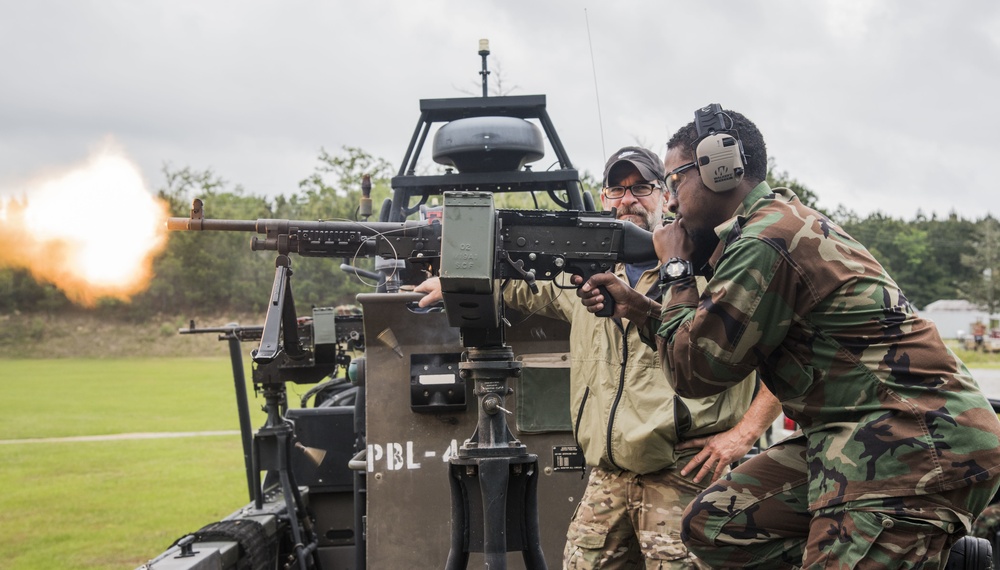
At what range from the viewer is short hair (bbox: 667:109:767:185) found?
331cm

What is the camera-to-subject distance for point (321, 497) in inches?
267

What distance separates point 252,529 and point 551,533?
1687 mm

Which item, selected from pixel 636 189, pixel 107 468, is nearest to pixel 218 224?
pixel 636 189

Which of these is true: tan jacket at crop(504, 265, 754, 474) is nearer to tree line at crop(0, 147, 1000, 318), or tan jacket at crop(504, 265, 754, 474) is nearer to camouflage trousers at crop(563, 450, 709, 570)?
camouflage trousers at crop(563, 450, 709, 570)

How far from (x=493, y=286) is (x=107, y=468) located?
12793 millimetres

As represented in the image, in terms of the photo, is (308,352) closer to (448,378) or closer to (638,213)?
(448,378)

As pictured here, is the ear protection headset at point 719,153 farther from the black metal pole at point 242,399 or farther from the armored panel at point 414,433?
the black metal pole at point 242,399

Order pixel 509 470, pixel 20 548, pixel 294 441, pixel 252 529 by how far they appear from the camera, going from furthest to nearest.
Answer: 1. pixel 20 548
2. pixel 294 441
3. pixel 252 529
4. pixel 509 470

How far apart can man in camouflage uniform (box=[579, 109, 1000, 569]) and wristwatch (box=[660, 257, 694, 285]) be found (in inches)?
3.9

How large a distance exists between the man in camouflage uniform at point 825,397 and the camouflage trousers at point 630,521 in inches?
22.8

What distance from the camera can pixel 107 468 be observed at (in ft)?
48.4

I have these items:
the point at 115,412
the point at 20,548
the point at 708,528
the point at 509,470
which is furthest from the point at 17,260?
the point at 115,412

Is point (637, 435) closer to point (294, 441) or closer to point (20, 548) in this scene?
point (294, 441)

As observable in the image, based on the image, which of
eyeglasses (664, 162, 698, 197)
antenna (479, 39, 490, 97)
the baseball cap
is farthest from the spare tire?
eyeglasses (664, 162, 698, 197)
